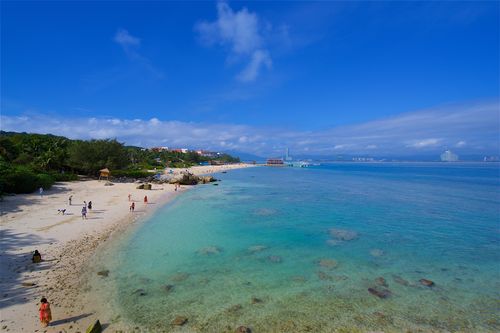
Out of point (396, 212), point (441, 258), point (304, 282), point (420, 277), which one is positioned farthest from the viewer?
point (396, 212)

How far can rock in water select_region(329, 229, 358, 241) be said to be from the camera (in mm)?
20703

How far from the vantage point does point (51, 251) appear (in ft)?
49.0

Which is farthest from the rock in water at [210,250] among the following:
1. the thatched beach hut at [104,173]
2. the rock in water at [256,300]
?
the thatched beach hut at [104,173]

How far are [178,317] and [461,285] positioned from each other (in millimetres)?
13277

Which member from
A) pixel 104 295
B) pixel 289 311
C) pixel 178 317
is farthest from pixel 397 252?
pixel 104 295

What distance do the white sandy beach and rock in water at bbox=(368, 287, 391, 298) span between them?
11.3 metres

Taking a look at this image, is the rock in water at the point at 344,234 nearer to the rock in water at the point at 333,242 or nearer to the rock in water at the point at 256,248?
the rock in water at the point at 333,242

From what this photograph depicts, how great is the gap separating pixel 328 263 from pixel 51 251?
15351 mm

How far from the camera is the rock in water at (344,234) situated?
20.7m

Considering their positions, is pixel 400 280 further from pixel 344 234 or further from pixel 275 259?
pixel 344 234

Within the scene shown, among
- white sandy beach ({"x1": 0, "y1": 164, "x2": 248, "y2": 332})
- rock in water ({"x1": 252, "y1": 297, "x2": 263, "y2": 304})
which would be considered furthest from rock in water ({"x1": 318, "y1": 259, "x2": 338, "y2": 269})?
white sandy beach ({"x1": 0, "y1": 164, "x2": 248, "y2": 332})

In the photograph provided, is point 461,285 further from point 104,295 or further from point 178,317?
point 104,295

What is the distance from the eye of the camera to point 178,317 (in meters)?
10.0

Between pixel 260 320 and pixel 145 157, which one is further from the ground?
pixel 145 157
